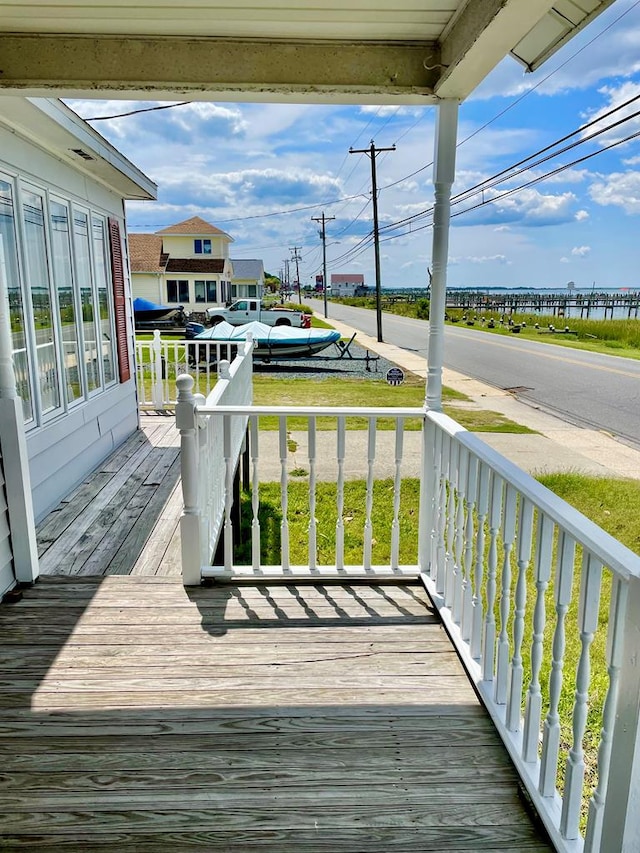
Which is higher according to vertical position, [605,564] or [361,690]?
[605,564]

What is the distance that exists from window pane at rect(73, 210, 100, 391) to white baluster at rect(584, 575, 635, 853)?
4.81 meters

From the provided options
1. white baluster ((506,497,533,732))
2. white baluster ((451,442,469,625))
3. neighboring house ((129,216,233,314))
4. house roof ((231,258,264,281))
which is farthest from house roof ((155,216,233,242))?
white baluster ((506,497,533,732))

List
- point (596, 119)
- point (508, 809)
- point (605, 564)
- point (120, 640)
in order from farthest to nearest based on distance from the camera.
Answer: point (596, 119), point (120, 640), point (508, 809), point (605, 564)

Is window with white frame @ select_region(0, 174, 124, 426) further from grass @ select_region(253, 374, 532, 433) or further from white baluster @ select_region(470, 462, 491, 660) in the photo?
grass @ select_region(253, 374, 532, 433)

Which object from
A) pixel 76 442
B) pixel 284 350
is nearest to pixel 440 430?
pixel 76 442

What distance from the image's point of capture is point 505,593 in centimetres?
186

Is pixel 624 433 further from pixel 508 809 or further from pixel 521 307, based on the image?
pixel 521 307

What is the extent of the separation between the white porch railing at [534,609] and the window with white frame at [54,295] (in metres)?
1.51

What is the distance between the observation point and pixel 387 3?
2.06 metres

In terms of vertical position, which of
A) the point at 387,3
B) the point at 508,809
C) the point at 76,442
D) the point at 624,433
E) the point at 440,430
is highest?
the point at 387,3

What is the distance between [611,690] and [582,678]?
0.48ft

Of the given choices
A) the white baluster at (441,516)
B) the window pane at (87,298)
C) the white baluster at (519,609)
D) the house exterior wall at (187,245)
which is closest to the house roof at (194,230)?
the house exterior wall at (187,245)

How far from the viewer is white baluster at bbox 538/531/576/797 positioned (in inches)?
57.6

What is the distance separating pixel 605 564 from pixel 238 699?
1426 mm
